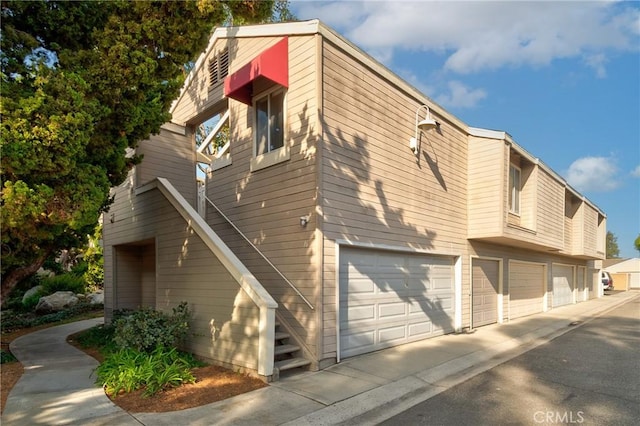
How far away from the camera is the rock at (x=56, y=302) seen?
1473 cm

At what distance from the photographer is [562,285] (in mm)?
18438

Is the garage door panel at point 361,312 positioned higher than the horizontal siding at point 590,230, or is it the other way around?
the horizontal siding at point 590,230

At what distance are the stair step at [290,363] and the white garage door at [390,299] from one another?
2.69 ft

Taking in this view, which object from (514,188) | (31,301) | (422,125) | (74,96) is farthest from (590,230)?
(31,301)

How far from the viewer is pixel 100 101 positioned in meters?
5.91

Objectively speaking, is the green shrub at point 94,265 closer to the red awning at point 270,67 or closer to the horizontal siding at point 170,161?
the horizontal siding at point 170,161

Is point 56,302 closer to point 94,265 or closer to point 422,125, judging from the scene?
point 94,265

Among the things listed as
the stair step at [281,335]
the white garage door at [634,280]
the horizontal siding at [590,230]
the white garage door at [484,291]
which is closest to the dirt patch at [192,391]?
the stair step at [281,335]

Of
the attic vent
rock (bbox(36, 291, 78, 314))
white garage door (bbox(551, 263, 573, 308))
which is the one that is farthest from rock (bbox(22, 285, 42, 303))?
white garage door (bbox(551, 263, 573, 308))

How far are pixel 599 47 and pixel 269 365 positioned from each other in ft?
40.1

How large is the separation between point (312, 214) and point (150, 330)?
333cm

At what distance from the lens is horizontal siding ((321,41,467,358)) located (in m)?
7.06

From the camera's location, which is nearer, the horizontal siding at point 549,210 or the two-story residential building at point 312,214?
the two-story residential building at point 312,214

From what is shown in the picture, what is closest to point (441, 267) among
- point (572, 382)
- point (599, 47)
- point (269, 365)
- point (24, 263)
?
point (572, 382)
